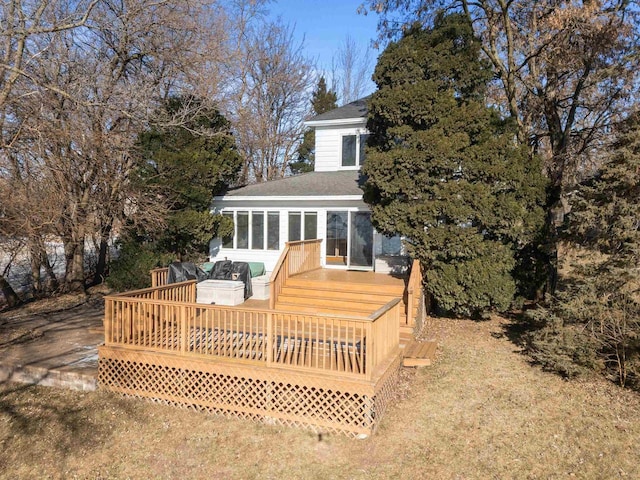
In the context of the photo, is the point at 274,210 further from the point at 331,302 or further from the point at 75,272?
the point at 75,272

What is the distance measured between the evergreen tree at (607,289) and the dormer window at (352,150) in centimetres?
844

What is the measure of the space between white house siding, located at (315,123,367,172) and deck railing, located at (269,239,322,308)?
3912 millimetres

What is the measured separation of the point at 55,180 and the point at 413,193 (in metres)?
9.29

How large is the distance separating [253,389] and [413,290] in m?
4.18

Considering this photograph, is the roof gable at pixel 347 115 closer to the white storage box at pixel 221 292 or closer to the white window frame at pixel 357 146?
the white window frame at pixel 357 146

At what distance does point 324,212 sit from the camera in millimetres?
13180

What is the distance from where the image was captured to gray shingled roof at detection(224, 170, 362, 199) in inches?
522

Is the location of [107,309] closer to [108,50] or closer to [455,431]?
[455,431]

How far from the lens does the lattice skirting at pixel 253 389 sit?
18.2 feet

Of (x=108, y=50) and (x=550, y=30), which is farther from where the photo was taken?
(x=108, y=50)

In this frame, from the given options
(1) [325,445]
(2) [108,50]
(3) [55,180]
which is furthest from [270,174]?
(1) [325,445]

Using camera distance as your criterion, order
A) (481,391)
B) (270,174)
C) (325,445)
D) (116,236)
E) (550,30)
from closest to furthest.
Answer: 1. (325,445)
2. (481,391)
3. (550,30)
4. (116,236)
5. (270,174)

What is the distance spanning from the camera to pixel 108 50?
579 inches

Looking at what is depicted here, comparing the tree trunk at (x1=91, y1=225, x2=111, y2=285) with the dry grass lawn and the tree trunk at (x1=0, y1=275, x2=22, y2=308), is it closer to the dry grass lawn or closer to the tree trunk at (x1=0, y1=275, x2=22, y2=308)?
the tree trunk at (x1=0, y1=275, x2=22, y2=308)
